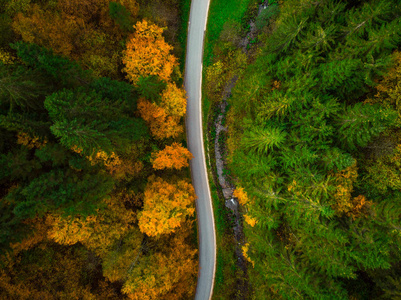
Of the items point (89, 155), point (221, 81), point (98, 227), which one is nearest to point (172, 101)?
point (221, 81)

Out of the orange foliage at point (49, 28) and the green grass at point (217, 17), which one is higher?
the green grass at point (217, 17)

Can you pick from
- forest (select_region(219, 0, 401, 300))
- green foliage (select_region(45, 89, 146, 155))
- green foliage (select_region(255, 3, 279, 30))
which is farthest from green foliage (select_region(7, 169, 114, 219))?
green foliage (select_region(255, 3, 279, 30))

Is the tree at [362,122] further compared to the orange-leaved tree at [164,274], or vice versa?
the orange-leaved tree at [164,274]

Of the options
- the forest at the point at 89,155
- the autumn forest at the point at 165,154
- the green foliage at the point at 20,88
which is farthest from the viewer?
the forest at the point at 89,155

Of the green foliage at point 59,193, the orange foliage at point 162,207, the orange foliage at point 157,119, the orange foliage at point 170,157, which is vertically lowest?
the green foliage at point 59,193

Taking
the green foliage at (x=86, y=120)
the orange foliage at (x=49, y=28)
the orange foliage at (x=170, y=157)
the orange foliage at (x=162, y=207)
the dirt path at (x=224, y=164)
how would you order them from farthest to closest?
the dirt path at (x=224, y=164) → the orange foliage at (x=170, y=157) → the orange foliage at (x=162, y=207) → the orange foliage at (x=49, y=28) → the green foliage at (x=86, y=120)

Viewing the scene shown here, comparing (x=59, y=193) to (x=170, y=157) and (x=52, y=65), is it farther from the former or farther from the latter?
(x=170, y=157)

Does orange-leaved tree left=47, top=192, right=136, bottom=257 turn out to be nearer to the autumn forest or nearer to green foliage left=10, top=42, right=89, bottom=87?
the autumn forest

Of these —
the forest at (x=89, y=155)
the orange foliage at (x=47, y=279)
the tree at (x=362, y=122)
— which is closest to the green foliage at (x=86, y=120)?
the forest at (x=89, y=155)

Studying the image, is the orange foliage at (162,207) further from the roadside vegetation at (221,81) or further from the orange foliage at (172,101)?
the orange foliage at (172,101)
